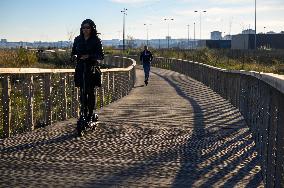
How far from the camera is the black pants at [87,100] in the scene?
8.46 metres

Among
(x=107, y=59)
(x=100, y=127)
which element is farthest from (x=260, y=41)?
(x=100, y=127)

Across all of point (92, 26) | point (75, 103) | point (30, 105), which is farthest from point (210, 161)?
point (75, 103)

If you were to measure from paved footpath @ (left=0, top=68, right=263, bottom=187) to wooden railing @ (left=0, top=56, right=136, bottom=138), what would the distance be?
355mm

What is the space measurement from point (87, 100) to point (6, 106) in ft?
4.46

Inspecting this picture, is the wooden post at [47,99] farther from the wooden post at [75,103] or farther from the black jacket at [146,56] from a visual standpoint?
the black jacket at [146,56]

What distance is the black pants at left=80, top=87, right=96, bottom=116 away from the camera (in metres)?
8.46

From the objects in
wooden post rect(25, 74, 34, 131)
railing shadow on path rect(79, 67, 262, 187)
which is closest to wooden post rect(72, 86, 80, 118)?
wooden post rect(25, 74, 34, 131)

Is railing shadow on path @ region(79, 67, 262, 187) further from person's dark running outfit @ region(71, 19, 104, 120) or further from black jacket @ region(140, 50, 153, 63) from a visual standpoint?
black jacket @ region(140, 50, 153, 63)

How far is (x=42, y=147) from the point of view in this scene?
7078 millimetres

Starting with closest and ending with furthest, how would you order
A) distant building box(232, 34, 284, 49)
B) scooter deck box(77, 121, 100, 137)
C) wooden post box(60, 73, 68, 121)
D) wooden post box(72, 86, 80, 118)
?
scooter deck box(77, 121, 100, 137), wooden post box(60, 73, 68, 121), wooden post box(72, 86, 80, 118), distant building box(232, 34, 284, 49)

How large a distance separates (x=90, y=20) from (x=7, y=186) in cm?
391

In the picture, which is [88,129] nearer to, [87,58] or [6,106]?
[87,58]

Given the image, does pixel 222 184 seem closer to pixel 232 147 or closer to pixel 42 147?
pixel 232 147

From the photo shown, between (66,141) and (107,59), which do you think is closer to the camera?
(66,141)
